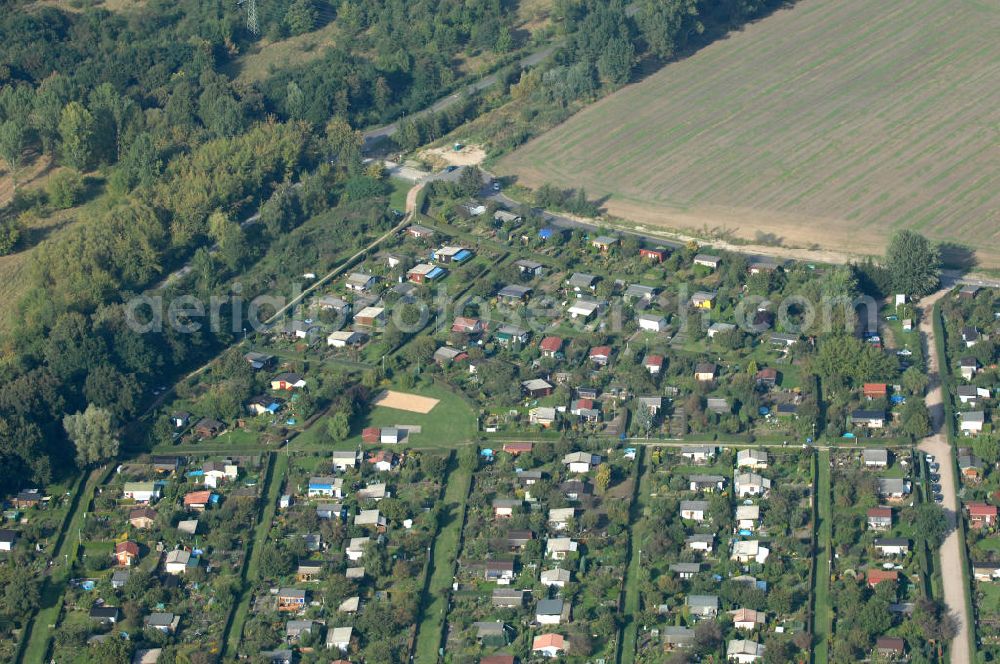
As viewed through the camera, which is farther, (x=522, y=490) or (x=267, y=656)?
(x=522, y=490)

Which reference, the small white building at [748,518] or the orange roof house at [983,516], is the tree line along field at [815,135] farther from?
the small white building at [748,518]

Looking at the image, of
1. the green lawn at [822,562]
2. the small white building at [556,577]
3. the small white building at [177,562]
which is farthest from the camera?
the small white building at [177,562]

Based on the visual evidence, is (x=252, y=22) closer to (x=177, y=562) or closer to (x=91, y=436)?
(x=91, y=436)

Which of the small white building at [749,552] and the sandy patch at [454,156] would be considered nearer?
the small white building at [749,552]

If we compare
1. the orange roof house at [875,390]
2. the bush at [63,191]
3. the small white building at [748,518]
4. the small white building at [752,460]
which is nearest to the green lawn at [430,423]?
the small white building at [752,460]

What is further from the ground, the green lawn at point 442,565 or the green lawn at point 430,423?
the green lawn at point 430,423

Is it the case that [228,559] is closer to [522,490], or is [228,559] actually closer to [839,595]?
[522,490]

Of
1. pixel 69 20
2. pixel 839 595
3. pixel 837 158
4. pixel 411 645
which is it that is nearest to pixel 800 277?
pixel 837 158

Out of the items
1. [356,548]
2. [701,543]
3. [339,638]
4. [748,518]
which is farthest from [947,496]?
[339,638]
